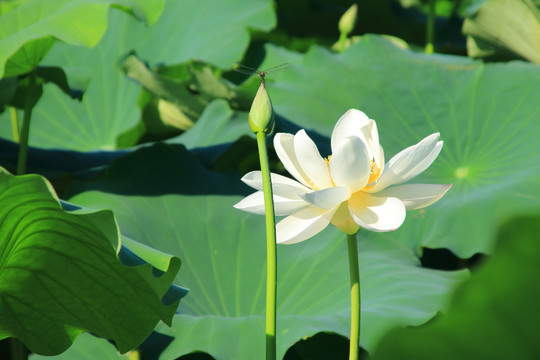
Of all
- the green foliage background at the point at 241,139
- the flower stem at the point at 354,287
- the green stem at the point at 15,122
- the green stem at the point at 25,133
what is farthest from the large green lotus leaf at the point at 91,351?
the green stem at the point at 15,122

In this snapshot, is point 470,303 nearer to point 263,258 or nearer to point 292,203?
point 292,203

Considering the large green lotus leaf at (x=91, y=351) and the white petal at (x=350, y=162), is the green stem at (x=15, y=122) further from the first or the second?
the white petal at (x=350, y=162)

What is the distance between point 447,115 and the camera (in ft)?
5.12

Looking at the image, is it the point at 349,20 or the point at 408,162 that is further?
the point at 349,20

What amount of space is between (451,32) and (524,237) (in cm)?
249

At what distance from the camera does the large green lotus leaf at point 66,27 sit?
3.60 feet

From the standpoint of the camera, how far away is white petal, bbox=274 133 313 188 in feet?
2.20

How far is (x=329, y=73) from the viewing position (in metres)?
1.69

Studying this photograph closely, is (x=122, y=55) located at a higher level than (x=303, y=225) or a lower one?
lower

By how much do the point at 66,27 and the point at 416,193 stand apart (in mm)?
769

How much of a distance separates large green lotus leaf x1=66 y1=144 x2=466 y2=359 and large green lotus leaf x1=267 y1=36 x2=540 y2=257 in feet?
0.42

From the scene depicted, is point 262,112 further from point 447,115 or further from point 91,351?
point 447,115

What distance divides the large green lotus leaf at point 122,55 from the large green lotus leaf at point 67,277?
118 cm

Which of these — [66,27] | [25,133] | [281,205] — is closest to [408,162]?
[281,205]
